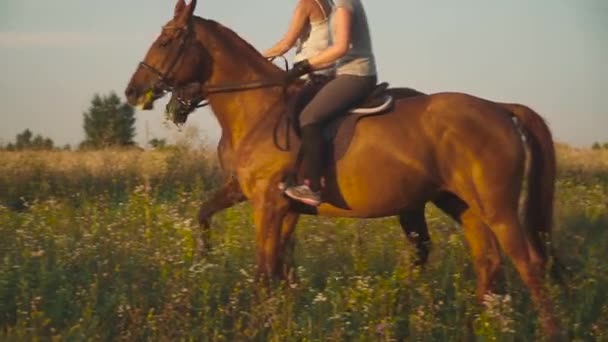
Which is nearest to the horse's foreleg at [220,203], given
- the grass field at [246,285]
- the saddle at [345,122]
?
the grass field at [246,285]

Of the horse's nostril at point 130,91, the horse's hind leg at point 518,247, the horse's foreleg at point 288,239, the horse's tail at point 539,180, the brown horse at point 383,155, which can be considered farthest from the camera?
the horse's nostril at point 130,91

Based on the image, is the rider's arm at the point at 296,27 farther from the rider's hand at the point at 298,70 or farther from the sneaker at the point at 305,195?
the sneaker at the point at 305,195

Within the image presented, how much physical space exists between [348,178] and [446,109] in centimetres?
101

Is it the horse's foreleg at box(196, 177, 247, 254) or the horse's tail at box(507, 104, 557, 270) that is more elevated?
the horse's tail at box(507, 104, 557, 270)

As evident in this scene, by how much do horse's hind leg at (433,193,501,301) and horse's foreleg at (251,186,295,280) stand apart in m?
1.57

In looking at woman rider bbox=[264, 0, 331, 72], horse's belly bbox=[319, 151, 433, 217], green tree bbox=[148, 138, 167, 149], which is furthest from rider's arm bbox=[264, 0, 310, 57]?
green tree bbox=[148, 138, 167, 149]

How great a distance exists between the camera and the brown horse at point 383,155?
7.03 metres

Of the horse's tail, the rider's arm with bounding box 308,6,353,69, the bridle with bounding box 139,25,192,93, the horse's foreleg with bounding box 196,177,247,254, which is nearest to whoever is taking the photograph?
the horse's tail

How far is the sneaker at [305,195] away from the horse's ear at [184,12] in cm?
190

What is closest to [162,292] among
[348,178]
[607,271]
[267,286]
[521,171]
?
[267,286]

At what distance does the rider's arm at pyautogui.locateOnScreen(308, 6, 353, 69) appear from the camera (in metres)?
7.38

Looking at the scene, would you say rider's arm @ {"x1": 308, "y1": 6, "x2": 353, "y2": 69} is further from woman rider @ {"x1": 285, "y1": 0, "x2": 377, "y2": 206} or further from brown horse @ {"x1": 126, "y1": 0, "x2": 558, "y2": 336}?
brown horse @ {"x1": 126, "y1": 0, "x2": 558, "y2": 336}

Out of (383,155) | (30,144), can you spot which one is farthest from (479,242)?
(30,144)

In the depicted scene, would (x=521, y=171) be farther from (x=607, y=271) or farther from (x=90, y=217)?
(x=90, y=217)
